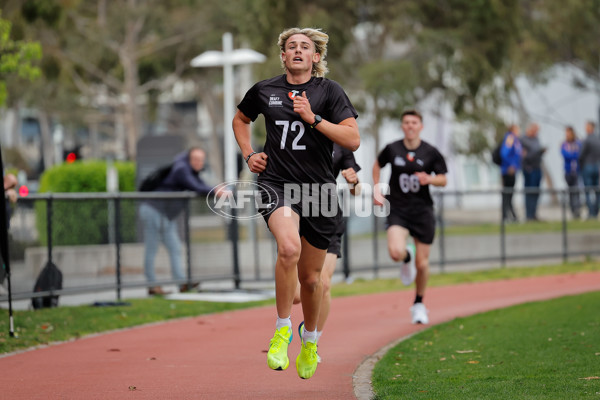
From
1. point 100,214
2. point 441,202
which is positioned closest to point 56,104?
point 441,202

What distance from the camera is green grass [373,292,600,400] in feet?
23.3

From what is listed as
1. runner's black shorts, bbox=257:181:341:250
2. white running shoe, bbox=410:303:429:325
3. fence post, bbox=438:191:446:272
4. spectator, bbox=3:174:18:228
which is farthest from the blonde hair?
fence post, bbox=438:191:446:272

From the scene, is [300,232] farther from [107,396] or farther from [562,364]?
[562,364]

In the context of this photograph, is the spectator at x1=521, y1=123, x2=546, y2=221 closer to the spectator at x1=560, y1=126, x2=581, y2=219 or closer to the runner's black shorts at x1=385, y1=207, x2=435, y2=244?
the spectator at x1=560, y1=126, x2=581, y2=219

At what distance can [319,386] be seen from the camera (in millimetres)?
7797

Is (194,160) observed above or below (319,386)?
above

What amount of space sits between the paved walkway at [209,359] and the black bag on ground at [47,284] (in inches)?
63.6

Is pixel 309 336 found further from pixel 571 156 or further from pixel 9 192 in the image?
pixel 571 156

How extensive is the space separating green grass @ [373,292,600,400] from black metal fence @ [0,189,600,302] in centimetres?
468

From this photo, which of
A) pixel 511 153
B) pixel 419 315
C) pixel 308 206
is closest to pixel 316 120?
pixel 308 206

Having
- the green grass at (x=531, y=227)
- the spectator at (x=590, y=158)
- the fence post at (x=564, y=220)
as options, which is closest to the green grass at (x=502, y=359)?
the green grass at (x=531, y=227)

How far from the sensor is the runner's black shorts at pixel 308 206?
738 centimetres

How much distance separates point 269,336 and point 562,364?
3632mm

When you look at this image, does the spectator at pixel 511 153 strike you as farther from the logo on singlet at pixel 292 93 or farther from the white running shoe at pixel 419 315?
the logo on singlet at pixel 292 93
